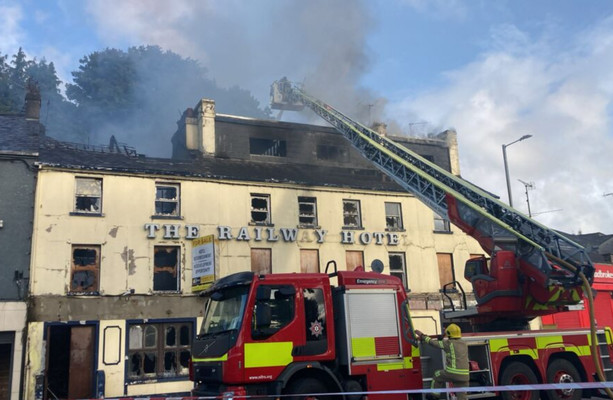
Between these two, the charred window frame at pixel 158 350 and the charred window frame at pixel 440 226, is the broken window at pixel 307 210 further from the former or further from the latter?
the charred window frame at pixel 158 350

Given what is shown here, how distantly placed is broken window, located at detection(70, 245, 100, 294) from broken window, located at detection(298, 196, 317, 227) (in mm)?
8314

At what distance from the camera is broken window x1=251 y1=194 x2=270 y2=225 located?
22.7 meters

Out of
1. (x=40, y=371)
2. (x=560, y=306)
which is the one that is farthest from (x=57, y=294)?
(x=560, y=306)

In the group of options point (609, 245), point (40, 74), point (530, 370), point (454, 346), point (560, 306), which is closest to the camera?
point (454, 346)

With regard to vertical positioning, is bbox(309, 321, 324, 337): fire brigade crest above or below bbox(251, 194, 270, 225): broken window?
below

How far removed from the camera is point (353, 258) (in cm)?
2384

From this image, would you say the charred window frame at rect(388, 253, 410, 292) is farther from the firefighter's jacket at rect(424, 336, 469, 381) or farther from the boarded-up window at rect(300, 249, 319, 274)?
the firefighter's jacket at rect(424, 336, 469, 381)

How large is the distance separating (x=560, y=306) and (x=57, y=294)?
1559cm

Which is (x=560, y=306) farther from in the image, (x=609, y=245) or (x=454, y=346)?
(x=609, y=245)

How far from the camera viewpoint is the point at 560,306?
12.1 m

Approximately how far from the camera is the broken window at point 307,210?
23531 millimetres

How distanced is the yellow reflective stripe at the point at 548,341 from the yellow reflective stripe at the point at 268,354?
5466mm

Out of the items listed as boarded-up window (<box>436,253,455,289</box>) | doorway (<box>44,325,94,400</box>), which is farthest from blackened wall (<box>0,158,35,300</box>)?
boarded-up window (<box>436,253,455,289</box>)

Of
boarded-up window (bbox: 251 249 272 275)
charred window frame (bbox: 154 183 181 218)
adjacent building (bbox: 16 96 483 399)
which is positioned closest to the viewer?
adjacent building (bbox: 16 96 483 399)
